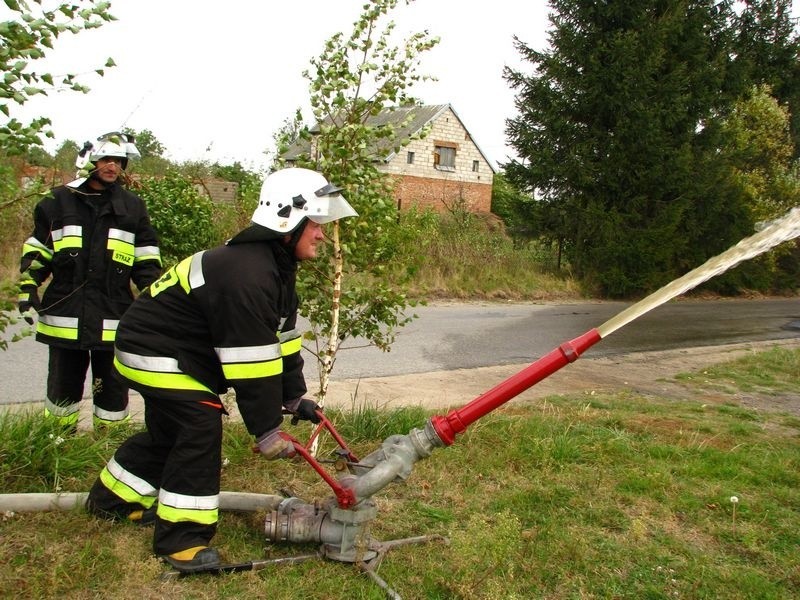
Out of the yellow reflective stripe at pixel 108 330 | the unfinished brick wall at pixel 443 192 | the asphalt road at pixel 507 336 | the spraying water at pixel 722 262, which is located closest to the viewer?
the spraying water at pixel 722 262

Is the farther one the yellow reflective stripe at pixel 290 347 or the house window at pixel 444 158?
the house window at pixel 444 158

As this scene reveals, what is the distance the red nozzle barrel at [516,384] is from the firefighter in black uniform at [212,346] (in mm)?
711

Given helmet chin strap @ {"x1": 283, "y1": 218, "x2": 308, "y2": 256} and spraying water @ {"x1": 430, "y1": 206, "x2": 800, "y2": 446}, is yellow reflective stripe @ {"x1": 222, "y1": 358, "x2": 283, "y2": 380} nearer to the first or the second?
helmet chin strap @ {"x1": 283, "y1": 218, "x2": 308, "y2": 256}

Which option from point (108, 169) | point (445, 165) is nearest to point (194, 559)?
point (108, 169)

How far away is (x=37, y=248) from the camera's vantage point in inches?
164

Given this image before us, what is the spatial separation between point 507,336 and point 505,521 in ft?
25.3

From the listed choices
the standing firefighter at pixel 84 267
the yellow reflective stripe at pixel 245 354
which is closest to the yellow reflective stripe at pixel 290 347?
the yellow reflective stripe at pixel 245 354

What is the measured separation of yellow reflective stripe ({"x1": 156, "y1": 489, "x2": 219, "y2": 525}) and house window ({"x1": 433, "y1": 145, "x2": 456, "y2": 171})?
34.6 meters

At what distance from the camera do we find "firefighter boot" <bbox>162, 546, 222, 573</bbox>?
3.16m

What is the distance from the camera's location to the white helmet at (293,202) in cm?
321

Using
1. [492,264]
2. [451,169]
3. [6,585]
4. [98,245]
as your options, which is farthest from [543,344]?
[451,169]

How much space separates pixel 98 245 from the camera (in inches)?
166

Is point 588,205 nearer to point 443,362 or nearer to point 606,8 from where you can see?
point 606,8

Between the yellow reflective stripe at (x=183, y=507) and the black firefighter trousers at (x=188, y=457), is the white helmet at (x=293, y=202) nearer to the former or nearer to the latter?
the black firefighter trousers at (x=188, y=457)
